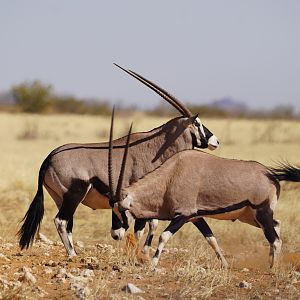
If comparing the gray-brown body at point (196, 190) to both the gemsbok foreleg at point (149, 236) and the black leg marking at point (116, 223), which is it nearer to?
the black leg marking at point (116, 223)

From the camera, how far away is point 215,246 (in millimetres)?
8695

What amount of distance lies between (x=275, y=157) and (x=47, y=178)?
46.2 feet

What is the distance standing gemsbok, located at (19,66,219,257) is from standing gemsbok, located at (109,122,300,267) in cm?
39

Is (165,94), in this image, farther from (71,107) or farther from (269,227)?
(71,107)

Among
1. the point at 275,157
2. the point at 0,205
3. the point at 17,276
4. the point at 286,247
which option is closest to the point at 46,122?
the point at 275,157

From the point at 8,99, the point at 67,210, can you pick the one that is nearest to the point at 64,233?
the point at 67,210

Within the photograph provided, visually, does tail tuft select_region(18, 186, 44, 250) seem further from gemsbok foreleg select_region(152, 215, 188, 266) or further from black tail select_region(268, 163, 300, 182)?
black tail select_region(268, 163, 300, 182)

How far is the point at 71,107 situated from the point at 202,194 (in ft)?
183

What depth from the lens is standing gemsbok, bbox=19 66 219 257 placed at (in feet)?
28.9

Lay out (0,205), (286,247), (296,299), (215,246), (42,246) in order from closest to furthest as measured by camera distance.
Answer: (296,299) < (215,246) < (42,246) < (286,247) < (0,205)

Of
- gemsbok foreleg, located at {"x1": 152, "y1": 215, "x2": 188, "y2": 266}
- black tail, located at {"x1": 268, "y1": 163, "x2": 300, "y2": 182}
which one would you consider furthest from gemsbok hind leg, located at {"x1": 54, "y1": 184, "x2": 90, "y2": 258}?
black tail, located at {"x1": 268, "y1": 163, "x2": 300, "y2": 182}

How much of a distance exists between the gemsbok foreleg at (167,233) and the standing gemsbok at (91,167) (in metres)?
0.59

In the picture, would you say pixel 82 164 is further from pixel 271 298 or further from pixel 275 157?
pixel 275 157

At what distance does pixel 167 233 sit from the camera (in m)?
7.97
